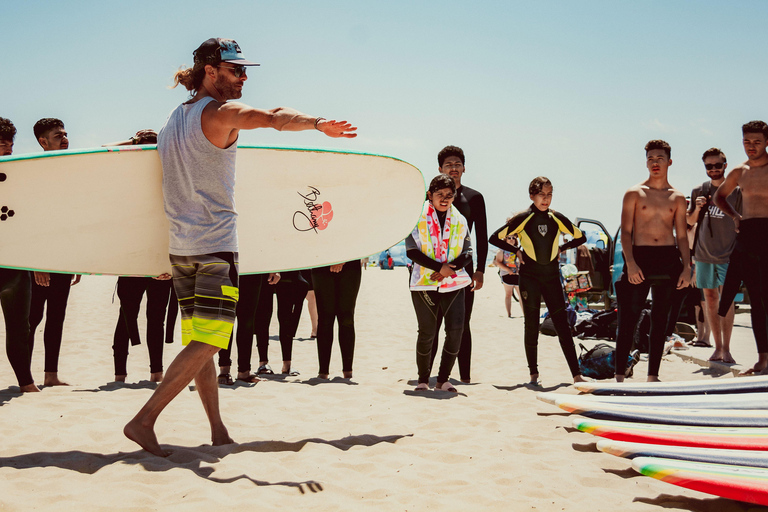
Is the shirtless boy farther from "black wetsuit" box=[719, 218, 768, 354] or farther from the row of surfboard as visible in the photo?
→ the row of surfboard

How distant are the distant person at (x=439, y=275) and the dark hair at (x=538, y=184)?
0.85 m

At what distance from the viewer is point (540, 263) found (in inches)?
201

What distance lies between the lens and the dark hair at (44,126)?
460 cm

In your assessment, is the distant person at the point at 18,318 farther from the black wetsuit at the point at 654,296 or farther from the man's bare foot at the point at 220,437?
the black wetsuit at the point at 654,296

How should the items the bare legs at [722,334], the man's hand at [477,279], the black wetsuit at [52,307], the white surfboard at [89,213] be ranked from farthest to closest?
the bare legs at [722,334] → the man's hand at [477,279] → the black wetsuit at [52,307] → the white surfboard at [89,213]

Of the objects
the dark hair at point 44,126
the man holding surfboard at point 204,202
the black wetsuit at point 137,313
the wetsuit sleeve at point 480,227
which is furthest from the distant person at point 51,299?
the wetsuit sleeve at point 480,227

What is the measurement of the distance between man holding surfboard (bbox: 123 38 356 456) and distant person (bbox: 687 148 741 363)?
16.0ft

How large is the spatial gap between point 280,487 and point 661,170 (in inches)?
152

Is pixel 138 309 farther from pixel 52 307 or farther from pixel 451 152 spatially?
pixel 451 152

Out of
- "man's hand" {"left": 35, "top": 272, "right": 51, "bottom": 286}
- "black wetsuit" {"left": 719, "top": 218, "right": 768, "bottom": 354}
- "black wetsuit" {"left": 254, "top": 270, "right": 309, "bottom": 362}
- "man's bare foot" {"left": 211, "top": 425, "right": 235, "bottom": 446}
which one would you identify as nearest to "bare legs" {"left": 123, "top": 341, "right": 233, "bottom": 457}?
"man's bare foot" {"left": 211, "top": 425, "right": 235, "bottom": 446}

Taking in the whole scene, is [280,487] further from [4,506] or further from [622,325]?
[622,325]

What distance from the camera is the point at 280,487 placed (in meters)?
2.49

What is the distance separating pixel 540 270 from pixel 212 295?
10.2 ft

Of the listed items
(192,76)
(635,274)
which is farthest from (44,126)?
(635,274)
